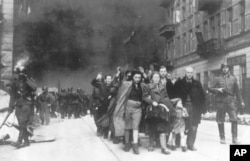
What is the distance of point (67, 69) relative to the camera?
74.9 ft

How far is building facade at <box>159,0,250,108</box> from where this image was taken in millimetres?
21578

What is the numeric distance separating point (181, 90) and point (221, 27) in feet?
59.5

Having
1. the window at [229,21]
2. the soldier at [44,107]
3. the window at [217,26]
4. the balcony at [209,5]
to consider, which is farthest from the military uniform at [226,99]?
the balcony at [209,5]

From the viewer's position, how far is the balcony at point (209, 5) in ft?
85.2

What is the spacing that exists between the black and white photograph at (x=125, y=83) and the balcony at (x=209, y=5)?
97 mm

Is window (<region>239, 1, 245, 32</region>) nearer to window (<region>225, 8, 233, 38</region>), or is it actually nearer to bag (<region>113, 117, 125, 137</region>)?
window (<region>225, 8, 233, 38</region>)

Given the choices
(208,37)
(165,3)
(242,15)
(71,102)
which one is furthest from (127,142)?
Result: (165,3)

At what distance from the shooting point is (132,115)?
25.9 ft

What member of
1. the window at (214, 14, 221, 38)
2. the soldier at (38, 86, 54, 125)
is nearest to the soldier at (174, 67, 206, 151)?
the soldier at (38, 86, 54, 125)

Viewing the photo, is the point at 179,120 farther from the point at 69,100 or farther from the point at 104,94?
the point at 69,100

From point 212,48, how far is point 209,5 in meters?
3.45

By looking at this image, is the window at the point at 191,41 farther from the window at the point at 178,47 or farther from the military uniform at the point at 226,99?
the military uniform at the point at 226,99

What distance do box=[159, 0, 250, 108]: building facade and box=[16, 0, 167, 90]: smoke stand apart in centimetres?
464

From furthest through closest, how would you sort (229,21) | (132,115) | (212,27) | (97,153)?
(212,27)
(229,21)
(132,115)
(97,153)
